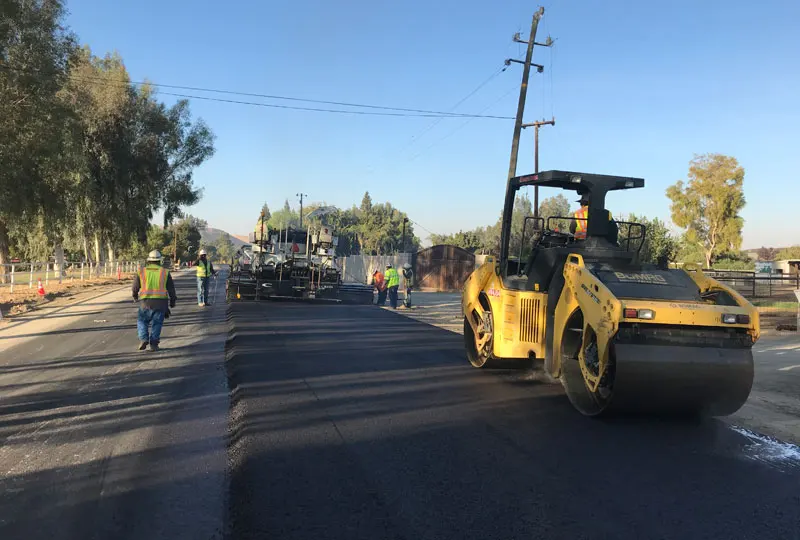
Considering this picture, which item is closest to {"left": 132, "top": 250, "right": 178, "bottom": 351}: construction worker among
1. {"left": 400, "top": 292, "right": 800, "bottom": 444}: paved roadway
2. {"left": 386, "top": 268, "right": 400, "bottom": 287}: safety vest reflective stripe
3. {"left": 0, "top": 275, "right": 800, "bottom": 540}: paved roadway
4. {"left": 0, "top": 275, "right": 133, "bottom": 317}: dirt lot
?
{"left": 0, "top": 275, "right": 800, "bottom": 540}: paved roadway

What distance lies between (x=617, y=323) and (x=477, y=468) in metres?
1.78

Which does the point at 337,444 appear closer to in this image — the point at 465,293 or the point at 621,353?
the point at 621,353

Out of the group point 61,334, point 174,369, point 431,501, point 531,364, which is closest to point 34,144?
point 61,334

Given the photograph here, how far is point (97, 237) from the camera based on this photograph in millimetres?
36188

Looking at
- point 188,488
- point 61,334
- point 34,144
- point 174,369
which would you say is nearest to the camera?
point 188,488

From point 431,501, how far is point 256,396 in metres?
3.12

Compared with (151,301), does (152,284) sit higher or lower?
higher

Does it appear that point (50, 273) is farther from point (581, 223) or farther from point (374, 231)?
point (374, 231)

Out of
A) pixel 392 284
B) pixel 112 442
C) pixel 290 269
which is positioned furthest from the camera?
pixel 392 284

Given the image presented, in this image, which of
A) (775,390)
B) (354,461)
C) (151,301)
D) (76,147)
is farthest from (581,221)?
(76,147)

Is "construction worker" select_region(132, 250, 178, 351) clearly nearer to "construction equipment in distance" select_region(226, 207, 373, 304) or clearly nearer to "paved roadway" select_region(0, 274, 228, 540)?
"paved roadway" select_region(0, 274, 228, 540)

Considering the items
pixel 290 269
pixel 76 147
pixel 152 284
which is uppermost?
pixel 76 147

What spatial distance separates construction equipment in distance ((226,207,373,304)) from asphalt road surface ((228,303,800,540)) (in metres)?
11.4

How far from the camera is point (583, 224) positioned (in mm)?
7375
